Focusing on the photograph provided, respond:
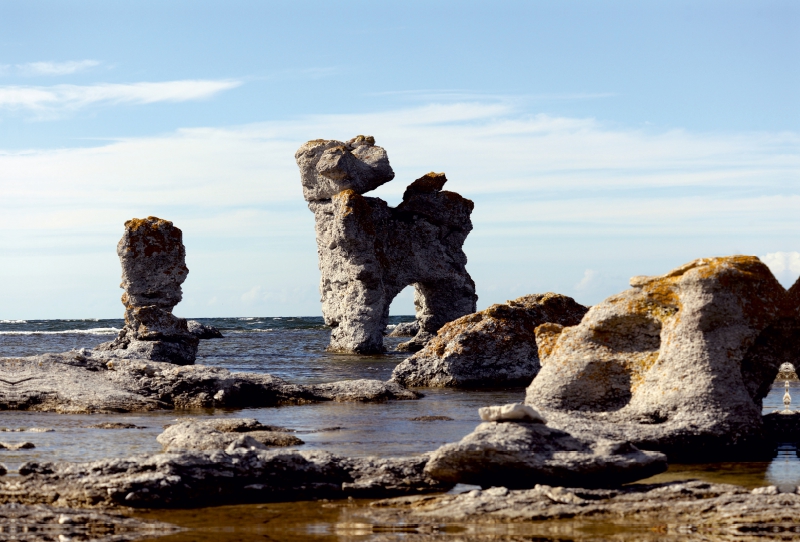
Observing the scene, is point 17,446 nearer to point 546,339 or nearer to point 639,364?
point 546,339

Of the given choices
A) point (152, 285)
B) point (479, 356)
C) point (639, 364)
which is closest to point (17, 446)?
point (639, 364)

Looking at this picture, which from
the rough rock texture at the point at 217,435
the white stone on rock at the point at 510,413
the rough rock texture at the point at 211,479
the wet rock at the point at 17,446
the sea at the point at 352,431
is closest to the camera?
the rough rock texture at the point at 211,479

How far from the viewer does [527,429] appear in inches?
350

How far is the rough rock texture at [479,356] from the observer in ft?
68.5

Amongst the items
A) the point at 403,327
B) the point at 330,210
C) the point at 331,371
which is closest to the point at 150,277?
the point at 331,371

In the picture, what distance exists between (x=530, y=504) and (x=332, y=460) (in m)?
2.27

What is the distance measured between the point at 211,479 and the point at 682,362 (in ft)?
19.0

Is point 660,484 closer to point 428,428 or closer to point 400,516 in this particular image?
point 400,516

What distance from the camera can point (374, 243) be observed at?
37.2 metres

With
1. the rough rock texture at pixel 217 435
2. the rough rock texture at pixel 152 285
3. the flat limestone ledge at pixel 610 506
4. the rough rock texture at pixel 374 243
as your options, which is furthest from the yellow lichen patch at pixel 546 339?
the rough rock texture at pixel 374 243

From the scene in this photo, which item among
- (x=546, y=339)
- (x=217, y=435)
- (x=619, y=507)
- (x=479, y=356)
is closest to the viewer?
(x=619, y=507)

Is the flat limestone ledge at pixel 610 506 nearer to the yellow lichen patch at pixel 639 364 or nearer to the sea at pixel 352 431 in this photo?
the sea at pixel 352 431

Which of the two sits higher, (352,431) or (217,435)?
(217,435)

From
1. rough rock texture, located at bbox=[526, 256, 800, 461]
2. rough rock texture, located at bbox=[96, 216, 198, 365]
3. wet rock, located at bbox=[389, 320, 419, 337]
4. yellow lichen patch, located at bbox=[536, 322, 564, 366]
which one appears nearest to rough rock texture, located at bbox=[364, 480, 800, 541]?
rough rock texture, located at bbox=[526, 256, 800, 461]
